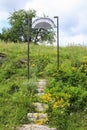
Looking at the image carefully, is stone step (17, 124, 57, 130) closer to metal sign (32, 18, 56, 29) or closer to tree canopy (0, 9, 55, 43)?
metal sign (32, 18, 56, 29)

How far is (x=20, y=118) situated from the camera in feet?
40.2

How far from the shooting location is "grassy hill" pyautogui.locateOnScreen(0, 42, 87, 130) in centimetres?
1223

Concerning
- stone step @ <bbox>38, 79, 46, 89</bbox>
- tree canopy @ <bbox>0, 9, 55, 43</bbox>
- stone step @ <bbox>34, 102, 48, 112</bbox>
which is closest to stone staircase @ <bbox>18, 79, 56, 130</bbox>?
stone step @ <bbox>34, 102, 48, 112</bbox>

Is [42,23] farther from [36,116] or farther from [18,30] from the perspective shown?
[18,30]

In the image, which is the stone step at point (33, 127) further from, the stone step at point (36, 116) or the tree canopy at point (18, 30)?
the tree canopy at point (18, 30)

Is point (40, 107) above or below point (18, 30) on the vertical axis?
below

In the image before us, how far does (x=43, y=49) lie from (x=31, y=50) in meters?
0.81

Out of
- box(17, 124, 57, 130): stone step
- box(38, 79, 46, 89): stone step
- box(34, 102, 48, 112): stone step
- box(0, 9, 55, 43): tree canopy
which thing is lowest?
box(17, 124, 57, 130): stone step

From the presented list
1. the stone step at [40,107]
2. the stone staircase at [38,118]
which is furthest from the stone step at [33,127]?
the stone step at [40,107]

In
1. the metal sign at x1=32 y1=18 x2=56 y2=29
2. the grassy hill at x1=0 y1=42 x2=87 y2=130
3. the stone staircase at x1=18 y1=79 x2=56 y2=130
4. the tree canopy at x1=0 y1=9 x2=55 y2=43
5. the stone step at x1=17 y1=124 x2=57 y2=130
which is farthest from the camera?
the tree canopy at x1=0 y1=9 x2=55 y2=43

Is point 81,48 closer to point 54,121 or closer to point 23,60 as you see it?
point 23,60

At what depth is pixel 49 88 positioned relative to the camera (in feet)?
46.1

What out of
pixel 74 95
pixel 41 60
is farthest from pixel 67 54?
pixel 74 95

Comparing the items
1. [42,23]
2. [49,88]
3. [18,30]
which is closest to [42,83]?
[49,88]
